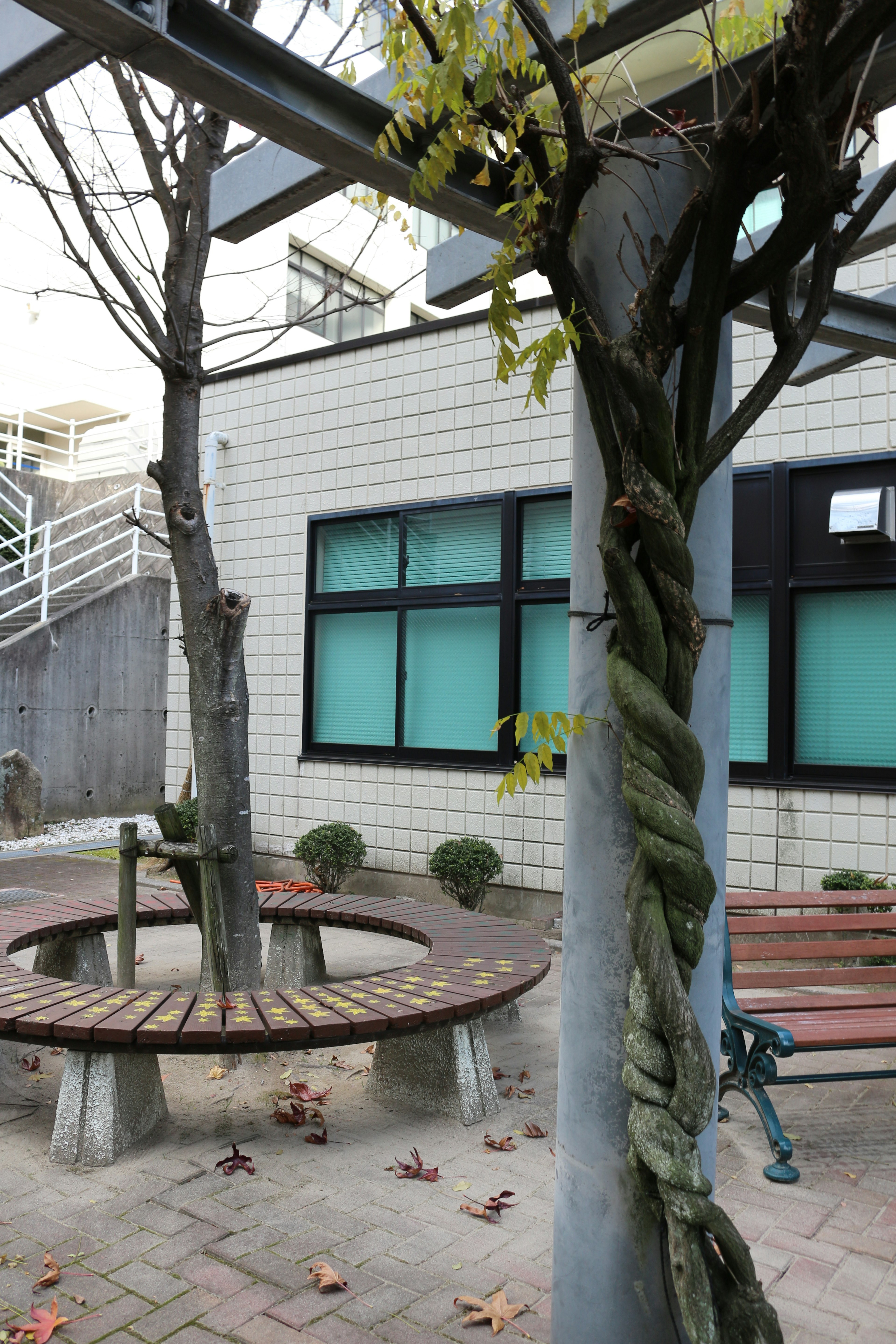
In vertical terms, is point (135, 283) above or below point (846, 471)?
above

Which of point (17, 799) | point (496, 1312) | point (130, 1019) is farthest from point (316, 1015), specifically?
point (17, 799)

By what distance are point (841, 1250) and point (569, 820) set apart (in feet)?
5.90

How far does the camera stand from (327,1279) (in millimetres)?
2584

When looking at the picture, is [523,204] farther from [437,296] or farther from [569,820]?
[437,296]

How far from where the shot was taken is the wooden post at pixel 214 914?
4312 mm

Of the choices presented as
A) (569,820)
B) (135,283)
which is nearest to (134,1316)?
(569,820)

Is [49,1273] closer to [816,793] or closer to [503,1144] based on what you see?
[503,1144]

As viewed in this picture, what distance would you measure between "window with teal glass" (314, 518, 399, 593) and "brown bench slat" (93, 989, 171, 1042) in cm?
553

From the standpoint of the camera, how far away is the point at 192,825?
858 centimetres

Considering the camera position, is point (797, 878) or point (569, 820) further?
point (797, 878)

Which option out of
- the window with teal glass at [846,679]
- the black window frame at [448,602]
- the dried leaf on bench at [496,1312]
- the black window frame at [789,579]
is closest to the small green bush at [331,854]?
the black window frame at [448,602]

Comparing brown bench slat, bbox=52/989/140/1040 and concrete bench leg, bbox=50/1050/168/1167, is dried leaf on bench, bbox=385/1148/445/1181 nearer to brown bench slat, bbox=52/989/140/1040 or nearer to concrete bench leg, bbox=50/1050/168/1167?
A: concrete bench leg, bbox=50/1050/168/1167

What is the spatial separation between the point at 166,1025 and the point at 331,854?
4.68 meters

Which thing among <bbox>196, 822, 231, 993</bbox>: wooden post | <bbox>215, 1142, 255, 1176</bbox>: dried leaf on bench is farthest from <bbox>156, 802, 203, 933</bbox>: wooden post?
<bbox>215, 1142, 255, 1176</bbox>: dried leaf on bench
